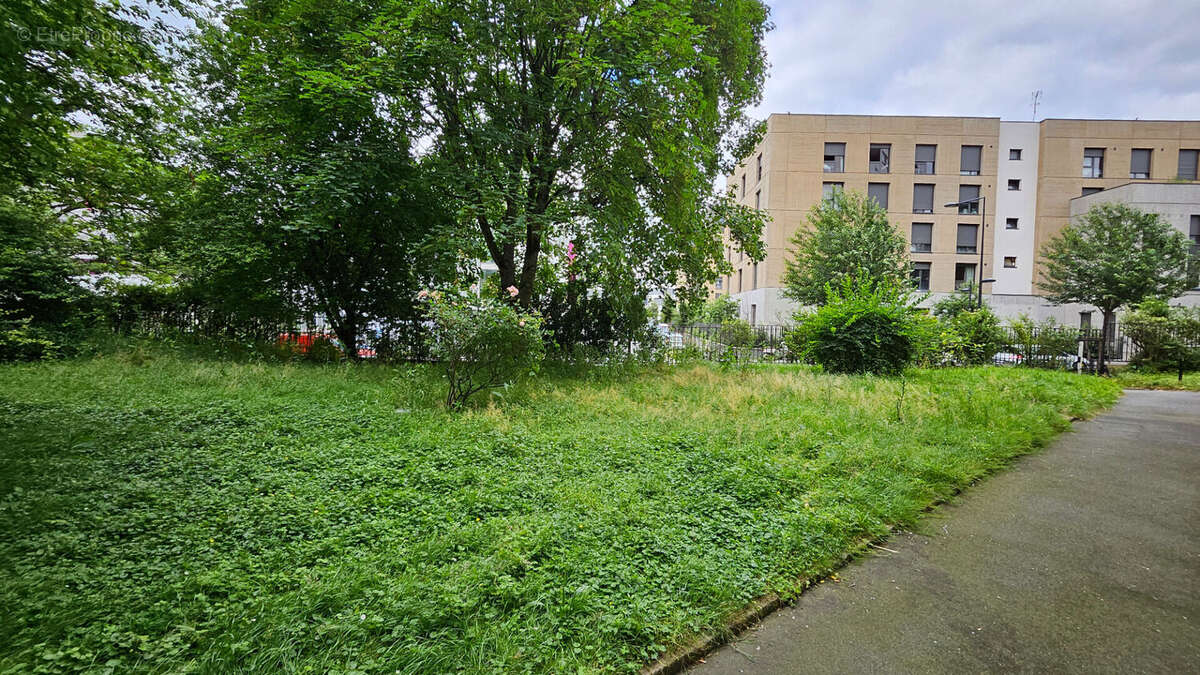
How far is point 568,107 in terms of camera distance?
9.52 meters

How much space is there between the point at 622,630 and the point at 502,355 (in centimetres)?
496

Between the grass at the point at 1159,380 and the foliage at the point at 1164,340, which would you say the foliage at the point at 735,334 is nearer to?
the grass at the point at 1159,380

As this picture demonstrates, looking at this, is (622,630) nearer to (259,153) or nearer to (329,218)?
(329,218)

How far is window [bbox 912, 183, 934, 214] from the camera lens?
35.5 m

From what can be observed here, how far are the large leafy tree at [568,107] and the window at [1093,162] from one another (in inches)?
1558

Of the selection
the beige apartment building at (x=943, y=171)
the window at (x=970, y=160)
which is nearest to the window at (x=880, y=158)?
the beige apartment building at (x=943, y=171)

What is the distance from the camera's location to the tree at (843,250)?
76.6ft

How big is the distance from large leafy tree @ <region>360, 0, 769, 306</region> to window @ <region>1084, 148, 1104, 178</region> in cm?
3958

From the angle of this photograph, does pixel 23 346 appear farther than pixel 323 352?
No

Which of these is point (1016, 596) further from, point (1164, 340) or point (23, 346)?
point (1164, 340)

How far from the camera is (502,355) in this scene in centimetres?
691

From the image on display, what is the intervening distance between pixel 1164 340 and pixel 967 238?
2166 centimetres

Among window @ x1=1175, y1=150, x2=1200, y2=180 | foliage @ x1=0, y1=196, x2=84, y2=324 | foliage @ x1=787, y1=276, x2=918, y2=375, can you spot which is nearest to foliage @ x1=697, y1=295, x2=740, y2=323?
foliage @ x1=787, y1=276, x2=918, y2=375

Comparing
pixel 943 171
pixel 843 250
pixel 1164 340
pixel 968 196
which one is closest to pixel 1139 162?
pixel 968 196
